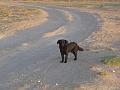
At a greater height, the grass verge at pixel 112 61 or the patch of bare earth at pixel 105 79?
the patch of bare earth at pixel 105 79

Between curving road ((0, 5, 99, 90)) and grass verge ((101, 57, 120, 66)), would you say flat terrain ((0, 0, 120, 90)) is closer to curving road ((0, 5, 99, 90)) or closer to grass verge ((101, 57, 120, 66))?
curving road ((0, 5, 99, 90))

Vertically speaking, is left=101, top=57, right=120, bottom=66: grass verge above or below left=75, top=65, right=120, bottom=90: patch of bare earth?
below

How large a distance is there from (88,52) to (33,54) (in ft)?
6.87

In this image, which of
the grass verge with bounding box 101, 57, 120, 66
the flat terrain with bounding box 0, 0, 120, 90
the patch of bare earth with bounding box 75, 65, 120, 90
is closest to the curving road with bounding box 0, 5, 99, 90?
the flat terrain with bounding box 0, 0, 120, 90

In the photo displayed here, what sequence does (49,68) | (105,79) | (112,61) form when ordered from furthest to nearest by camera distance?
(112,61) → (49,68) → (105,79)

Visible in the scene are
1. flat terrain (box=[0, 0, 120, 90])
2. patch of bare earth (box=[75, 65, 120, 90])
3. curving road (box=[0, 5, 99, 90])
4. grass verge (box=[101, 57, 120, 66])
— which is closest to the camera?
patch of bare earth (box=[75, 65, 120, 90])

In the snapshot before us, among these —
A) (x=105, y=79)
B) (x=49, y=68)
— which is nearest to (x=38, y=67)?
(x=49, y=68)

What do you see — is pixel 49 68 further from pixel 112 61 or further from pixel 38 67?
pixel 112 61

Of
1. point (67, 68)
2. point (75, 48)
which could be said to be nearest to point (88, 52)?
point (75, 48)

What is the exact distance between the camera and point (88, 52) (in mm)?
13930

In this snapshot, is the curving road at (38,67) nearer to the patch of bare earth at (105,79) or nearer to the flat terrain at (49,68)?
the flat terrain at (49,68)

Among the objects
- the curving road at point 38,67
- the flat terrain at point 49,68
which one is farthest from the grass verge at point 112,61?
the curving road at point 38,67

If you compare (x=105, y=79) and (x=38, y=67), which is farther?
(x=38, y=67)

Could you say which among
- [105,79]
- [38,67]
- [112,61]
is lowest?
[38,67]
